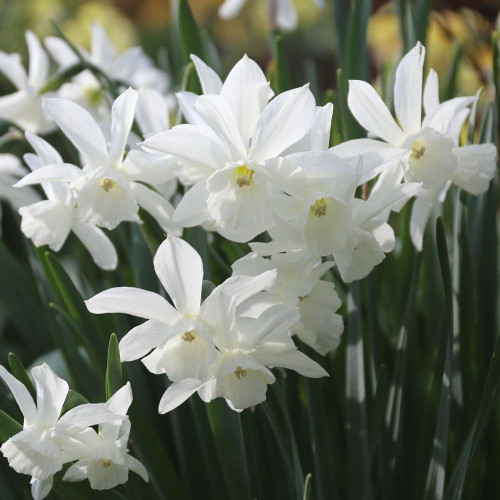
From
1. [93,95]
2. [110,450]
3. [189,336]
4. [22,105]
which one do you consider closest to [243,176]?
[189,336]

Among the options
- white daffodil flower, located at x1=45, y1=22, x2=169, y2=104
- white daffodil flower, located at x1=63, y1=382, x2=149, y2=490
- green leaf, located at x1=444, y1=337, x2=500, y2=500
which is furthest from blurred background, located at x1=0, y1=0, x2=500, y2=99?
white daffodil flower, located at x1=63, y1=382, x2=149, y2=490

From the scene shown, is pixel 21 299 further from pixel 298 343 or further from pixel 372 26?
pixel 372 26

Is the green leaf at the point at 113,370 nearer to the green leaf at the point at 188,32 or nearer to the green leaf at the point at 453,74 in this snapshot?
the green leaf at the point at 188,32

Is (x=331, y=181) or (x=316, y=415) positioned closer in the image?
(x=331, y=181)

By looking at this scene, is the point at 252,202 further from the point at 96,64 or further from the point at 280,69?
the point at 96,64

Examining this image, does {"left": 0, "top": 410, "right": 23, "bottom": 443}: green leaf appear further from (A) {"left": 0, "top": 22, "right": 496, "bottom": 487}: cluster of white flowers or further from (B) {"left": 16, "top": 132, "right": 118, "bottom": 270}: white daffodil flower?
(B) {"left": 16, "top": 132, "right": 118, "bottom": 270}: white daffodil flower

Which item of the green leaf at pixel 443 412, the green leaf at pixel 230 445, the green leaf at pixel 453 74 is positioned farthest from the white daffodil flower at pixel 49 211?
the green leaf at pixel 453 74

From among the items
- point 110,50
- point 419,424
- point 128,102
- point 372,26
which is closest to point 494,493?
point 419,424
